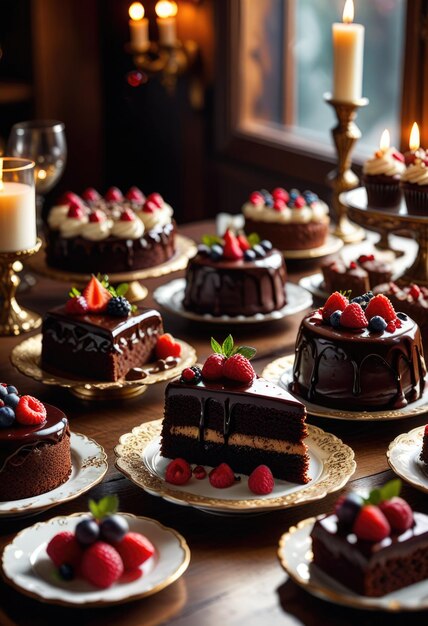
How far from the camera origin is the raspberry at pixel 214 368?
209 cm

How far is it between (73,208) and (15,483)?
1.37 meters

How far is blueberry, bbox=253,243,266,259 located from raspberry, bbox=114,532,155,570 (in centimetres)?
141

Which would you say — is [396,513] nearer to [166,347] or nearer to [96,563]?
[96,563]

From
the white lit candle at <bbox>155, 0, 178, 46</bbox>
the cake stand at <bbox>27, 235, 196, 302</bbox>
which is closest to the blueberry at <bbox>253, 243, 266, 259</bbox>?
the cake stand at <bbox>27, 235, 196, 302</bbox>

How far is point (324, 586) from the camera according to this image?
1614mm

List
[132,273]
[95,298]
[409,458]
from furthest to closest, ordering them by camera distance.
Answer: [132,273] → [95,298] → [409,458]

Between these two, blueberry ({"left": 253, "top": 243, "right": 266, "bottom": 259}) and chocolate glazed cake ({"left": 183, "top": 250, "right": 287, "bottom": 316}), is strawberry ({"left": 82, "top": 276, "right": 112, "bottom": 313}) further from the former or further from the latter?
blueberry ({"left": 253, "top": 243, "right": 266, "bottom": 259})

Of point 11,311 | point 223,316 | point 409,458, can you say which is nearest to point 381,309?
point 409,458

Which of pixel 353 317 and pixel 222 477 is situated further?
pixel 353 317

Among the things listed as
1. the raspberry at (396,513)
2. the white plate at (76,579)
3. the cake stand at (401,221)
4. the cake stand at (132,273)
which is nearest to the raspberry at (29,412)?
the white plate at (76,579)

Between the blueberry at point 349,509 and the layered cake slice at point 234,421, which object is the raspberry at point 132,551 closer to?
the blueberry at point 349,509

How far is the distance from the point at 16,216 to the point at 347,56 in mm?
1198

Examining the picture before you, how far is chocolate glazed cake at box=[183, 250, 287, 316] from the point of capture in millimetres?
2893

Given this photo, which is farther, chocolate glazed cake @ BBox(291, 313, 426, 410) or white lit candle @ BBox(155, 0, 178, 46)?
white lit candle @ BBox(155, 0, 178, 46)
